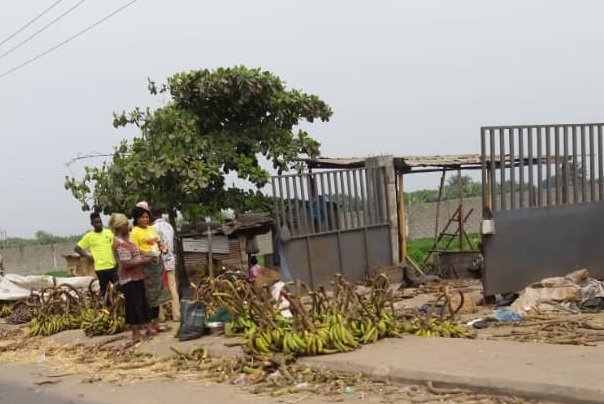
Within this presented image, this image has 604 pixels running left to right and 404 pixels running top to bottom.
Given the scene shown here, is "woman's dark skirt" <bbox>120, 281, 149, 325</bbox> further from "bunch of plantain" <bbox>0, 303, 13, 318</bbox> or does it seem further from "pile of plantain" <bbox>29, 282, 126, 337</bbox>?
"bunch of plantain" <bbox>0, 303, 13, 318</bbox>

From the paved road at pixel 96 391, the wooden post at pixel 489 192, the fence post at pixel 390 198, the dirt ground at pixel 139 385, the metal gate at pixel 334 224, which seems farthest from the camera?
the fence post at pixel 390 198

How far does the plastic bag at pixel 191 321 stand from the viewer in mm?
9352

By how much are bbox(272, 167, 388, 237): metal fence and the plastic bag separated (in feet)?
13.1

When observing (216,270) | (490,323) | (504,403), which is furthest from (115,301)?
(504,403)

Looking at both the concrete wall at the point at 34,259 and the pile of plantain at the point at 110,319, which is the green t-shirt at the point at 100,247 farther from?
the concrete wall at the point at 34,259

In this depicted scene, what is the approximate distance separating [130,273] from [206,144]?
4.42m

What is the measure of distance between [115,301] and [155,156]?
345 cm

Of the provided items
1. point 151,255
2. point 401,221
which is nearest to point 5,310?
point 151,255

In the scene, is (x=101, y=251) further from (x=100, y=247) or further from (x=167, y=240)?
(x=167, y=240)

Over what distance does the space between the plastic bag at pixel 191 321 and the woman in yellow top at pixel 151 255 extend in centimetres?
78

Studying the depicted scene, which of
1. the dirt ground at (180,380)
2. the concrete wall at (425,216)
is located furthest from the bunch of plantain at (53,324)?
the concrete wall at (425,216)

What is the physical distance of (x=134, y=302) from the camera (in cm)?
983

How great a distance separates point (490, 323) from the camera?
9.02 meters

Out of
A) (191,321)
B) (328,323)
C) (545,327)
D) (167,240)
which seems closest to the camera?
(328,323)
